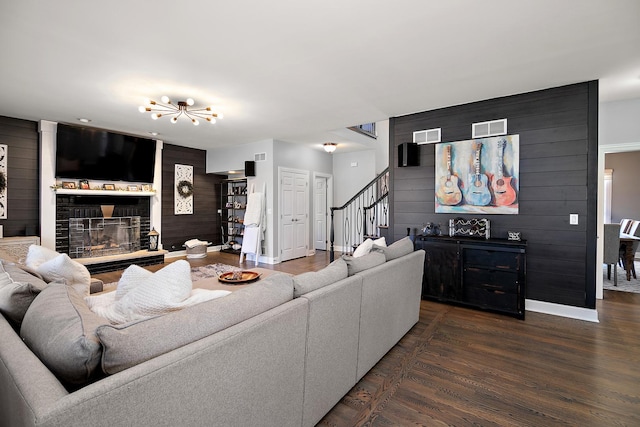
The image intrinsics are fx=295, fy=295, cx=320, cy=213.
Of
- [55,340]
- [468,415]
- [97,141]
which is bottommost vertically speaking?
[468,415]

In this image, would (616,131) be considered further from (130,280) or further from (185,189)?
(185,189)

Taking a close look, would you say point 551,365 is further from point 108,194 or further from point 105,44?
point 108,194

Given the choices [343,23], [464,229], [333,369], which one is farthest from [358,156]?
[333,369]

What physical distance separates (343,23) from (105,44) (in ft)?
7.02

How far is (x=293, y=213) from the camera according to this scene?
273 inches

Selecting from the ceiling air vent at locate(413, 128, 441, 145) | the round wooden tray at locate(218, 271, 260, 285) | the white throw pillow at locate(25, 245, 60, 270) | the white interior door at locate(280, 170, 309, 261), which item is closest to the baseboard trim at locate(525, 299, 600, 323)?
the ceiling air vent at locate(413, 128, 441, 145)

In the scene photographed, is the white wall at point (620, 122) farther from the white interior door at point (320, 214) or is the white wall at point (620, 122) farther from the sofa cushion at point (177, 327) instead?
the white interior door at point (320, 214)

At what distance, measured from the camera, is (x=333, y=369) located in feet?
6.09

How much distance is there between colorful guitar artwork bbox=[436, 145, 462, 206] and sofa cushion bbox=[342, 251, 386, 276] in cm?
211

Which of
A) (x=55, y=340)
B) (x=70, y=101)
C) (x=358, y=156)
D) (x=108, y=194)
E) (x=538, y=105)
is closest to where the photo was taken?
(x=55, y=340)

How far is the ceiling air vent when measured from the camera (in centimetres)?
441

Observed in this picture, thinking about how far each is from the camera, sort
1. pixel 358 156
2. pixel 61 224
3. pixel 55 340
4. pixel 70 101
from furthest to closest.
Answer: pixel 358 156, pixel 61 224, pixel 70 101, pixel 55 340

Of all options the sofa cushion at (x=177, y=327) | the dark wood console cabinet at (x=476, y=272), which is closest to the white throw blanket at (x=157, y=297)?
the sofa cushion at (x=177, y=327)

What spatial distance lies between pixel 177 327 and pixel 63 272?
5.99ft
